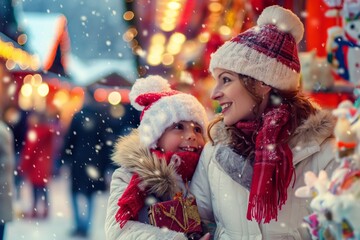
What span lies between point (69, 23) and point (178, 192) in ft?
24.0

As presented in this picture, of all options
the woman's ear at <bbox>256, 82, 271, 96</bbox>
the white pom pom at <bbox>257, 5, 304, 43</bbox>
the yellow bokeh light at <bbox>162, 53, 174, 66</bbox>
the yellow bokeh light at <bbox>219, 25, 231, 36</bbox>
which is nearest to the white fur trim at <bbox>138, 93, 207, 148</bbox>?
the woman's ear at <bbox>256, 82, 271, 96</bbox>

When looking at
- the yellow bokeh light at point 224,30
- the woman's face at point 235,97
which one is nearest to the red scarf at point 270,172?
the woman's face at point 235,97

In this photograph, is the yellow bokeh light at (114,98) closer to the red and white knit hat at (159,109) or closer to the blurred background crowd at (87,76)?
the blurred background crowd at (87,76)

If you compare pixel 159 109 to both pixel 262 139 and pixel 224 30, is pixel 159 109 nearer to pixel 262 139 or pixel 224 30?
pixel 262 139

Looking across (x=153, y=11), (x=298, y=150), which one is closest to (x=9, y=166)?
(x=298, y=150)

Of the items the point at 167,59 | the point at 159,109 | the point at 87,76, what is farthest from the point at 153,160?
the point at 87,76

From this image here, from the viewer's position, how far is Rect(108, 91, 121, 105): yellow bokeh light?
24.9ft

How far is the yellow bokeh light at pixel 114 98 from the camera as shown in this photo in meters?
7.58

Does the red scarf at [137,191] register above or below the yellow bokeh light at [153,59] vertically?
above

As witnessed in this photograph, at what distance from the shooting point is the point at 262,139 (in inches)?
112

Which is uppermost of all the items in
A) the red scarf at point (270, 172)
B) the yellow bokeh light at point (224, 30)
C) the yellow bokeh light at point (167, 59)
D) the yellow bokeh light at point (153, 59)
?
the red scarf at point (270, 172)

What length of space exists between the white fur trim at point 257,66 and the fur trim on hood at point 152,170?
551 mm

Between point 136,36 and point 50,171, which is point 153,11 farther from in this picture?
point 50,171

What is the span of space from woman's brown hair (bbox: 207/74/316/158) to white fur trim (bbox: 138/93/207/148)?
0.47 metres
